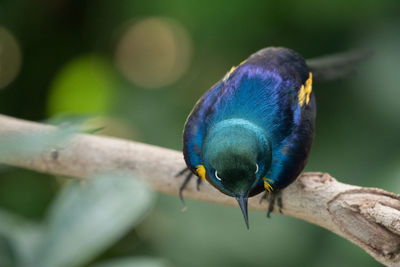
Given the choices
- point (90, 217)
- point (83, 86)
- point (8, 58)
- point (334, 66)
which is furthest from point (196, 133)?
point (8, 58)

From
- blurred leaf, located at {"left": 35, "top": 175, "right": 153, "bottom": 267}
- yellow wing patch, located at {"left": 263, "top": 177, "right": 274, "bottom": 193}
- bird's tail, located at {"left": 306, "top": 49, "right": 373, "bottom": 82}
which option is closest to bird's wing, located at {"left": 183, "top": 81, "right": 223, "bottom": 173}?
yellow wing patch, located at {"left": 263, "top": 177, "right": 274, "bottom": 193}

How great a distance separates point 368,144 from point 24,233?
1899 millimetres

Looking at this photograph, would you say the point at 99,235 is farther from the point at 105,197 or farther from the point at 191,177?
the point at 191,177

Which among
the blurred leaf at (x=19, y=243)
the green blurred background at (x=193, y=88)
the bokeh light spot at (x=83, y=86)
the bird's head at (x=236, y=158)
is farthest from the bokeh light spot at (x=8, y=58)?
the bird's head at (x=236, y=158)

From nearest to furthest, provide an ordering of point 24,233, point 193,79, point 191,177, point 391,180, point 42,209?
point 24,233 < point 191,177 < point 391,180 < point 42,209 < point 193,79

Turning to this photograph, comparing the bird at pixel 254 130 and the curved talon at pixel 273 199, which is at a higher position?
the bird at pixel 254 130

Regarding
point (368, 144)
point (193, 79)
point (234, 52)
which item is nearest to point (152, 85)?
point (193, 79)

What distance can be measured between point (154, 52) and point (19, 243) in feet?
7.87

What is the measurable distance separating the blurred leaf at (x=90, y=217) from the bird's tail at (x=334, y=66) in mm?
1376

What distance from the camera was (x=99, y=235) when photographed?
1.31 m

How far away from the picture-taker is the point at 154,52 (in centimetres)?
368

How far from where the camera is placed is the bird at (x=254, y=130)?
1.67 metres

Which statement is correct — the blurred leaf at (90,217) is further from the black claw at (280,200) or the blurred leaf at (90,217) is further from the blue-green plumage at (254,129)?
the black claw at (280,200)

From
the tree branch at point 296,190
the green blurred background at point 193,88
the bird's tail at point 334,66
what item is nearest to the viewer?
the tree branch at point 296,190
